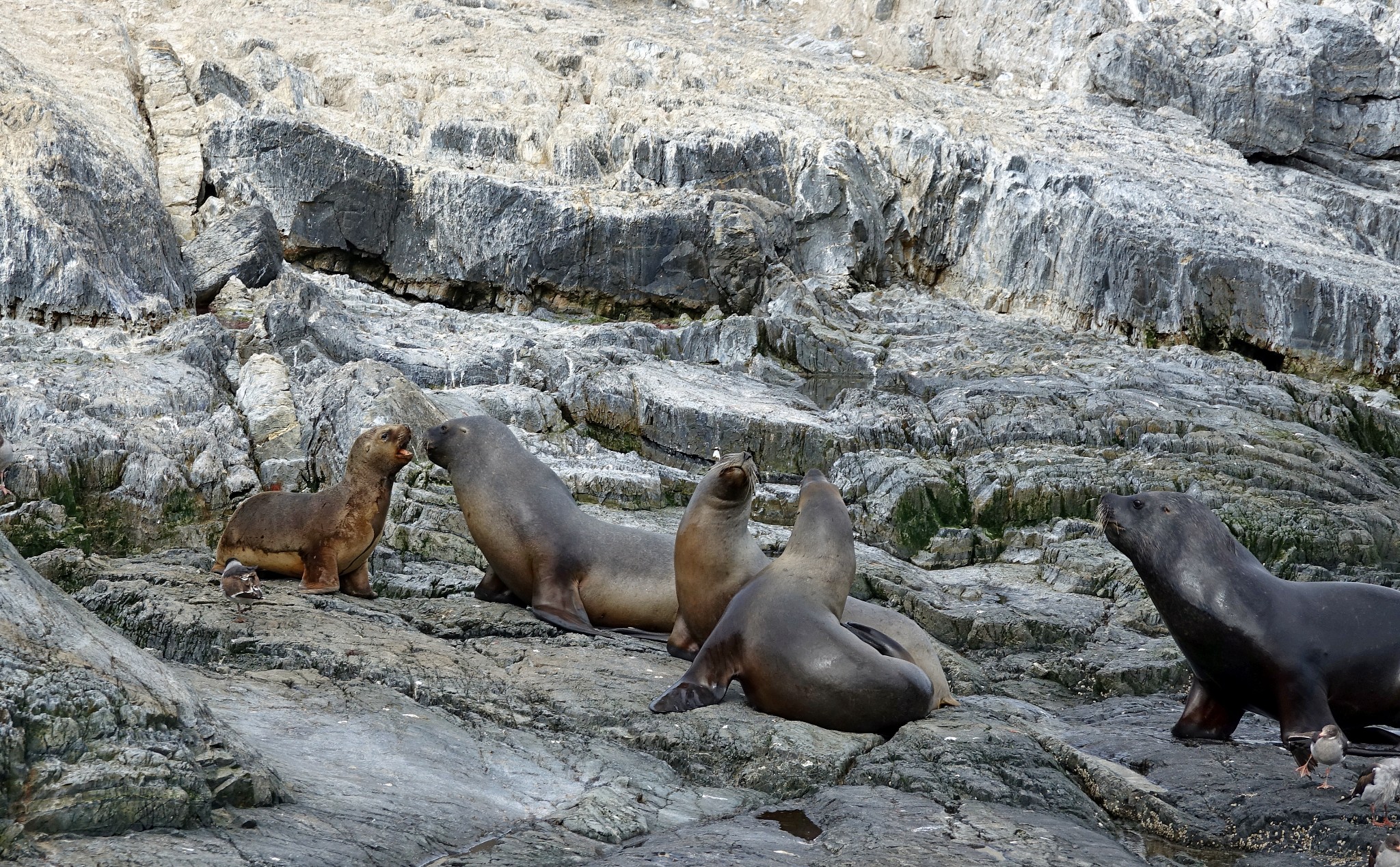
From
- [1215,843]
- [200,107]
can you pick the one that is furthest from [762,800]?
[200,107]

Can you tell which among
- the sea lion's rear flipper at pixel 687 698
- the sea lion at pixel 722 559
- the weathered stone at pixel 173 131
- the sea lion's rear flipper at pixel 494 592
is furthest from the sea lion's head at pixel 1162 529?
the weathered stone at pixel 173 131

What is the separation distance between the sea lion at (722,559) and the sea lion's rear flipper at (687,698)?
3.43ft

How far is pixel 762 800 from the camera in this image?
5055 mm

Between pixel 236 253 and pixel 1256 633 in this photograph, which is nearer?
pixel 1256 633

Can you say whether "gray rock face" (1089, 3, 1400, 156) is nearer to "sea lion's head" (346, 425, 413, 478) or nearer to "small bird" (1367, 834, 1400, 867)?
"sea lion's head" (346, 425, 413, 478)

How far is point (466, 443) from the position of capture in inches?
349

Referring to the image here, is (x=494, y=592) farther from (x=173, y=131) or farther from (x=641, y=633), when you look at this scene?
(x=173, y=131)

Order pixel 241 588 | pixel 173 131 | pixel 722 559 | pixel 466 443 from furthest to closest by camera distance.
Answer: pixel 173 131 < pixel 466 443 < pixel 722 559 < pixel 241 588

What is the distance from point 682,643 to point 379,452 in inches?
97.6

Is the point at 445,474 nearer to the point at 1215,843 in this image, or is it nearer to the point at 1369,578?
the point at 1215,843

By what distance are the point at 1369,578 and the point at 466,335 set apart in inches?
525

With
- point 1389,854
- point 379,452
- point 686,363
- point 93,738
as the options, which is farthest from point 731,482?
point 686,363

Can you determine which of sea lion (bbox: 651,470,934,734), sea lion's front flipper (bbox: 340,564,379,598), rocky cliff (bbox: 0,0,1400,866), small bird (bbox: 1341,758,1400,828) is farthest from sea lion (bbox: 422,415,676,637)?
small bird (bbox: 1341,758,1400,828)

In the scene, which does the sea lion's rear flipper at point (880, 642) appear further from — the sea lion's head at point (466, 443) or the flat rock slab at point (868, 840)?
the sea lion's head at point (466, 443)
